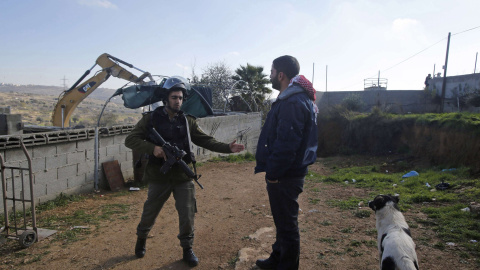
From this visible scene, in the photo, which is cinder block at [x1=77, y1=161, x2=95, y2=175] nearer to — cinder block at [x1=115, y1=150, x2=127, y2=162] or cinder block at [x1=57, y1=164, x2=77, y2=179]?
cinder block at [x1=57, y1=164, x2=77, y2=179]

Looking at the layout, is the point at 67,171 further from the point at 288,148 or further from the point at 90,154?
the point at 288,148

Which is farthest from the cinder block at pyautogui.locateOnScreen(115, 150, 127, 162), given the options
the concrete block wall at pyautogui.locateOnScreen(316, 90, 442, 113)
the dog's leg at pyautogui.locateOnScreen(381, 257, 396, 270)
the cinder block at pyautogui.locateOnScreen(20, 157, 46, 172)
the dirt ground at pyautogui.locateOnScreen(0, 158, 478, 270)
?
the concrete block wall at pyautogui.locateOnScreen(316, 90, 442, 113)

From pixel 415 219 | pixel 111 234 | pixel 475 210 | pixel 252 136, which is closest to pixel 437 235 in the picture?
pixel 415 219

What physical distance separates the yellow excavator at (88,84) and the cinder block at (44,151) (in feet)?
15.6

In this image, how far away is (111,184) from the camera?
713 cm

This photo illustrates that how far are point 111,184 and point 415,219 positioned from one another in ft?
20.3

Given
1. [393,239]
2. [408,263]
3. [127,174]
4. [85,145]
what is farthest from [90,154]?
[408,263]

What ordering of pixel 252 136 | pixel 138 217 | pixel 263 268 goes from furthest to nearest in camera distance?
pixel 252 136 < pixel 138 217 < pixel 263 268

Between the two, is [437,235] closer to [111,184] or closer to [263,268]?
[263,268]

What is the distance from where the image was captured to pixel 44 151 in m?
5.78

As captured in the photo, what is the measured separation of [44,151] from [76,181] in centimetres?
100

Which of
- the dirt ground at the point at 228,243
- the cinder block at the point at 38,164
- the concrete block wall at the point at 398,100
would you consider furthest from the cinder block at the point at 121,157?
the concrete block wall at the point at 398,100

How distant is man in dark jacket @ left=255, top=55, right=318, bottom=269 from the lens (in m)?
2.54

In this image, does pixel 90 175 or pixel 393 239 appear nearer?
pixel 393 239
